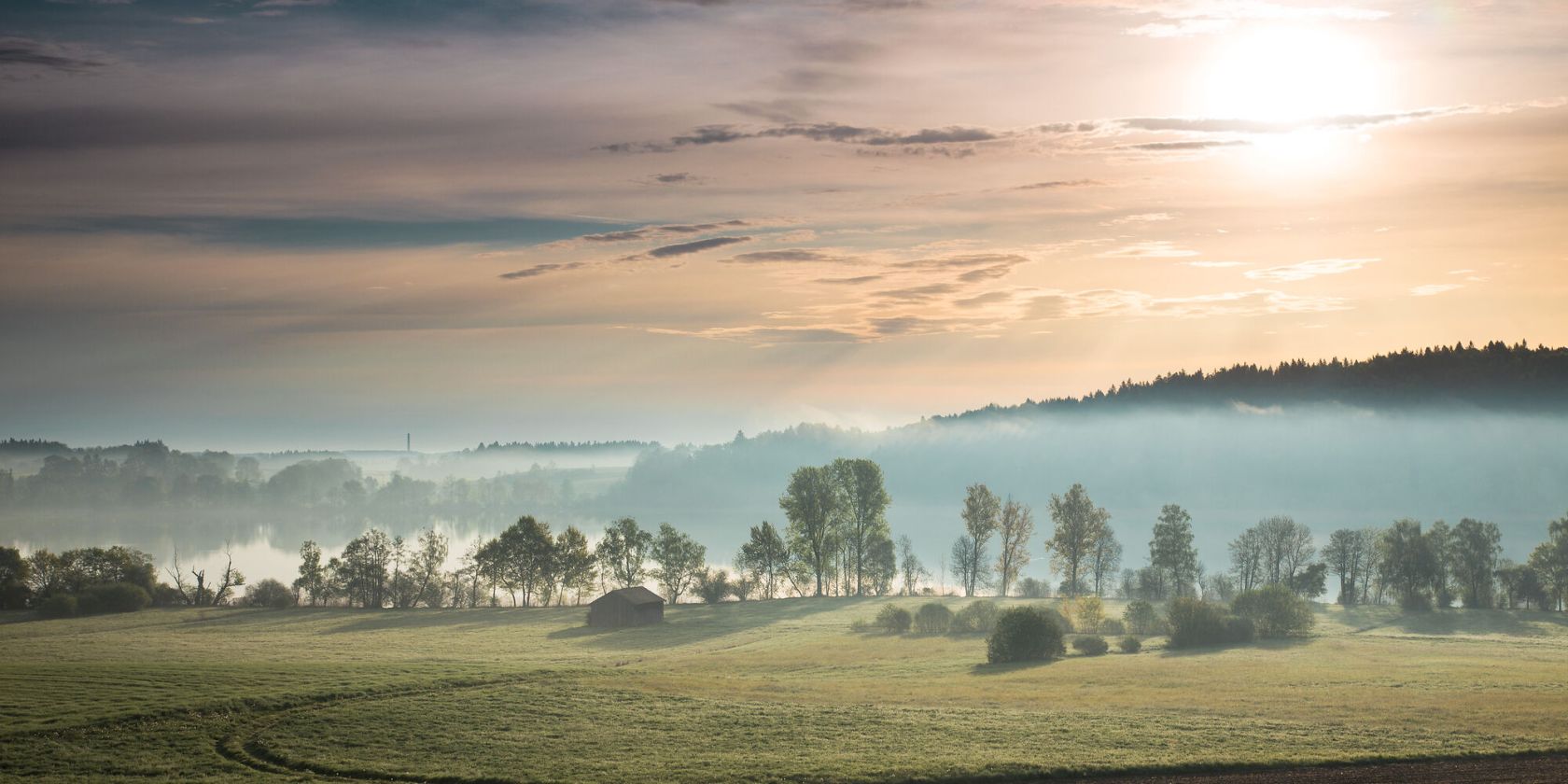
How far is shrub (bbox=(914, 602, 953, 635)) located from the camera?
82.2 m

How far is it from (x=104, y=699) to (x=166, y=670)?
817cm

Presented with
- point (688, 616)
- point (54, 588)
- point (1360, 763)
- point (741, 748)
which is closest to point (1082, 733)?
point (1360, 763)

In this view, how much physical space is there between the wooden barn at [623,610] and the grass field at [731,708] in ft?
44.6

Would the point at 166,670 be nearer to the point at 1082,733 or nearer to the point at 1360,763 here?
the point at 1082,733

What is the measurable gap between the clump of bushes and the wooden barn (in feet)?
139

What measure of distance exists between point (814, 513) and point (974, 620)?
3187 centimetres

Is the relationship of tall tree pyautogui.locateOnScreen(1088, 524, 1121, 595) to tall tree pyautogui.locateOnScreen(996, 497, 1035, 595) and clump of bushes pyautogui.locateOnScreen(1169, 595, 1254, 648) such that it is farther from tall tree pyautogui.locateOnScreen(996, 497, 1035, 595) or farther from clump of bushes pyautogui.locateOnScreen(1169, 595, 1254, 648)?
clump of bushes pyautogui.locateOnScreen(1169, 595, 1254, 648)

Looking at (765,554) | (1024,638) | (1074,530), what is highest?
(1074,530)

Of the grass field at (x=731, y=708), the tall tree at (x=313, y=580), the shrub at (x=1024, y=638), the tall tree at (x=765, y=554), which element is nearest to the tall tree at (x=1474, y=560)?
the grass field at (x=731, y=708)

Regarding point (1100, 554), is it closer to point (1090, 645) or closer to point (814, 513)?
point (814, 513)

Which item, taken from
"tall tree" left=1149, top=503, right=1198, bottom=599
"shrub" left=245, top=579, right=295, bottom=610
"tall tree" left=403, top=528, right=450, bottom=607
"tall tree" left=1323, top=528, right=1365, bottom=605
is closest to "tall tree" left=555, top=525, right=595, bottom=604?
"tall tree" left=403, top=528, right=450, bottom=607

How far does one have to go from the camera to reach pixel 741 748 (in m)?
38.8

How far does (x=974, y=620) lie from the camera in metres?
82.6

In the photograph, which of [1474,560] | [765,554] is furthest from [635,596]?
[1474,560]
